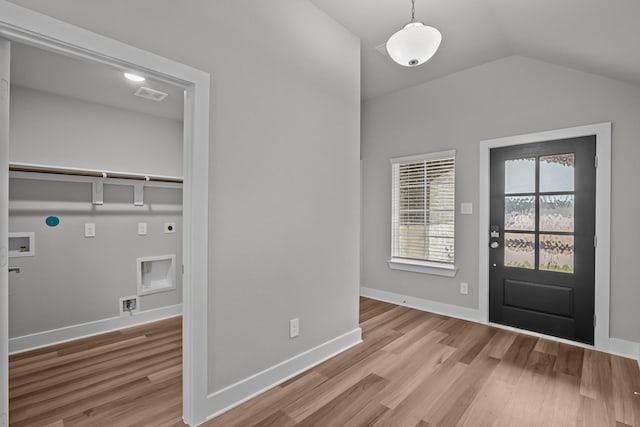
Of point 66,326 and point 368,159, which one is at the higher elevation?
point 368,159

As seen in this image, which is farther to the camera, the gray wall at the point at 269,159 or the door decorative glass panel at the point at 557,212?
the door decorative glass panel at the point at 557,212

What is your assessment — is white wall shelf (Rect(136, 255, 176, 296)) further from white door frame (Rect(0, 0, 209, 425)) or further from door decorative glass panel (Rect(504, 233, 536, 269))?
door decorative glass panel (Rect(504, 233, 536, 269))

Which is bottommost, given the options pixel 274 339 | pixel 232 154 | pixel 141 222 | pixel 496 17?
pixel 274 339

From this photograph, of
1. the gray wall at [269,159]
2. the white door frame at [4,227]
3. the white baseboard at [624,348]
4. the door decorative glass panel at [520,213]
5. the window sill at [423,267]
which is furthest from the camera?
the window sill at [423,267]

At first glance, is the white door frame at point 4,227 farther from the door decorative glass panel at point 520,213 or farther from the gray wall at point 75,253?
the door decorative glass panel at point 520,213

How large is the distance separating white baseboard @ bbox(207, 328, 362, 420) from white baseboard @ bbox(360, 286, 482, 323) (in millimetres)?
1355

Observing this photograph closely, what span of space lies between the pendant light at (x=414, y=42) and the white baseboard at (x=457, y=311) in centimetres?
290

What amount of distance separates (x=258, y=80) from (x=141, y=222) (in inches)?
93.6

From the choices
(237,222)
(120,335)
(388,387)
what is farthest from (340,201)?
(120,335)

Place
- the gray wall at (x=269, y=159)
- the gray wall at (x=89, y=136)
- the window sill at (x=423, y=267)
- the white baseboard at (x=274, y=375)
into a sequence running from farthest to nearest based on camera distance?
the window sill at (x=423, y=267) → the gray wall at (x=89, y=136) → the white baseboard at (x=274, y=375) → the gray wall at (x=269, y=159)

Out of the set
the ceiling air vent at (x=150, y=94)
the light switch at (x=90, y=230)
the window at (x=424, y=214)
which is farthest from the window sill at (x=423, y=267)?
the light switch at (x=90, y=230)

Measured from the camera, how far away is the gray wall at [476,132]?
8.52 feet

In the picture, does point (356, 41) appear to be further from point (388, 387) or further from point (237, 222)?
point (388, 387)

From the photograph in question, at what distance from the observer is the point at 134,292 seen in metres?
3.40
